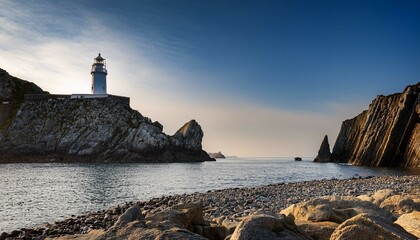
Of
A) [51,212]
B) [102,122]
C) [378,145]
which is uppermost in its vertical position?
[102,122]

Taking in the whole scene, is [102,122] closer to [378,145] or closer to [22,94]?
[22,94]

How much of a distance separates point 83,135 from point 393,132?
9194cm

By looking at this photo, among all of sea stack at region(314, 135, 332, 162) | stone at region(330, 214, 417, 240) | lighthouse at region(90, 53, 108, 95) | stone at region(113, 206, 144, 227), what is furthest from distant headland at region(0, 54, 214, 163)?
stone at region(330, 214, 417, 240)

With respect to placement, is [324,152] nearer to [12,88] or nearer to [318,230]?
[12,88]

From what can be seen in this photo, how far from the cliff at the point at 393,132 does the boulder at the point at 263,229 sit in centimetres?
9316

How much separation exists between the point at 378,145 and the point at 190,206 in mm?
105111

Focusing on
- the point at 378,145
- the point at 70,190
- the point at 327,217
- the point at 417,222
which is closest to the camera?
the point at 417,222

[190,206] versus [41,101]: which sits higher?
[41,101]

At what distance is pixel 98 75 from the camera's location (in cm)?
12938

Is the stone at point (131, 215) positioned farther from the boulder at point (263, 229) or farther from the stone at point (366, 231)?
the stone at point (366, 231)

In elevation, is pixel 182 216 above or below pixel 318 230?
above

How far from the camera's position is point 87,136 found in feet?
384

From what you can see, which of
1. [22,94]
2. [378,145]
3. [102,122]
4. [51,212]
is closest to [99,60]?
[102,122]

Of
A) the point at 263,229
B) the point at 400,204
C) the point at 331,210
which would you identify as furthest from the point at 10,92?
the point at 263,229
